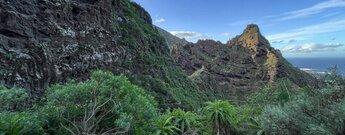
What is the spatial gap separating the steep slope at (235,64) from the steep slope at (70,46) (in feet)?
135

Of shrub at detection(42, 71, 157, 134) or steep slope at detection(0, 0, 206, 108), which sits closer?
shrub at detection(42, 71, 157, 134)

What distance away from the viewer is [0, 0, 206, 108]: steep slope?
27766 mm

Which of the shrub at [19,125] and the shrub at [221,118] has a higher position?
the shrub at [19,125]

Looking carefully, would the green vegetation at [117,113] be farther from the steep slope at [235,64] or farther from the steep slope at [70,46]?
the steep slope at [235,64]

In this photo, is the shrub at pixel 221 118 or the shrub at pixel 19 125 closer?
the shrub at pixel 19 125

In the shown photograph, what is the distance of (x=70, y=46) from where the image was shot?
36031 millimetres

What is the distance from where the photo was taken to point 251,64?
400ft

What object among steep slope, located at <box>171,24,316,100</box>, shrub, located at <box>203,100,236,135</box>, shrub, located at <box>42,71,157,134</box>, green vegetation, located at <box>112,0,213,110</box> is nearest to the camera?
shrub, located at <box>42,71,157,134</box>

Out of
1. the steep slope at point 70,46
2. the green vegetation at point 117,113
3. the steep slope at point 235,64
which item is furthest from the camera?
the steep slope at point 235,64

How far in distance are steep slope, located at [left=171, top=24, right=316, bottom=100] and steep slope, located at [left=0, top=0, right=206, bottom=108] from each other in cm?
4116

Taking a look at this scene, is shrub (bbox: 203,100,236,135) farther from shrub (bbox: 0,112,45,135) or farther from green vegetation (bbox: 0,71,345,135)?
shrub (bbox: 0,112,45,135)

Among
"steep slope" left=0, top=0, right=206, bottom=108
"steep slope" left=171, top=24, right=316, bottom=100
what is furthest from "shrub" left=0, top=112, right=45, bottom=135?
"steep slope" left=171, top=24, right=316, bottom=100

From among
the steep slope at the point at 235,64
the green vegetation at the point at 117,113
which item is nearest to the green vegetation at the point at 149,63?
the steep slope at the point at 235,64

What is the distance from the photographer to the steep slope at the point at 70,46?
27766 millimetres
